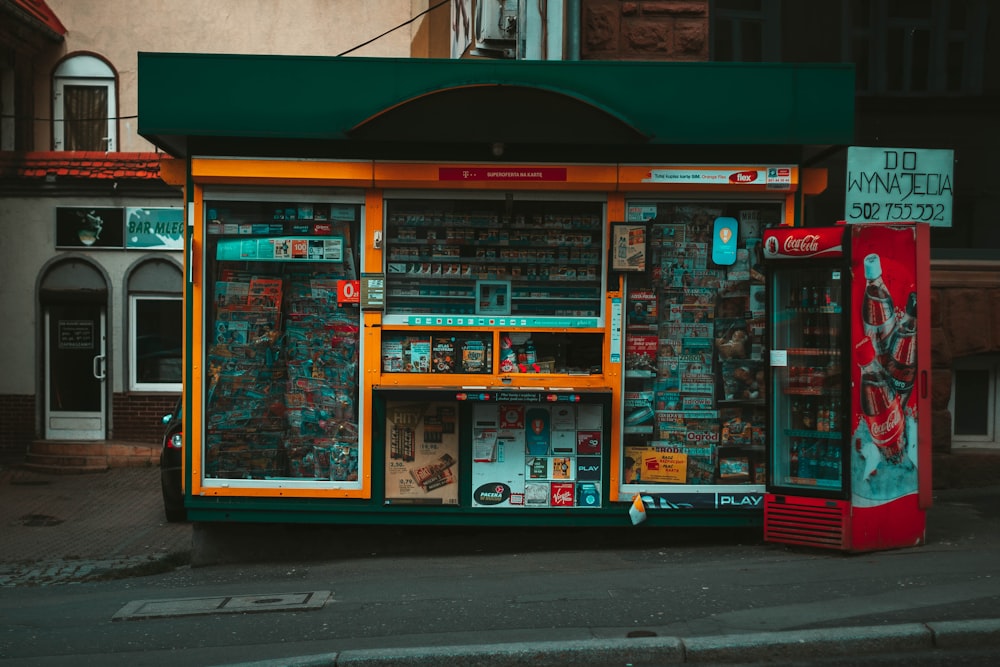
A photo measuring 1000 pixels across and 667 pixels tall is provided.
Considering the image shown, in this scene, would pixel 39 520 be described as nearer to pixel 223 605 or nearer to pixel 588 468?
pixel 223 605

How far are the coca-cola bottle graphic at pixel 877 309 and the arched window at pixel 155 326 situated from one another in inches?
452

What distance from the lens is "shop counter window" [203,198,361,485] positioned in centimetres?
805

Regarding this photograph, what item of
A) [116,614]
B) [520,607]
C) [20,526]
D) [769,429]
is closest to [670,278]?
[769,429]

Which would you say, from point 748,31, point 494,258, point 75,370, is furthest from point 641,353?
point 75,370

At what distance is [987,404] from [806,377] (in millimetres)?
3718

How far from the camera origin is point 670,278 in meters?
8.12

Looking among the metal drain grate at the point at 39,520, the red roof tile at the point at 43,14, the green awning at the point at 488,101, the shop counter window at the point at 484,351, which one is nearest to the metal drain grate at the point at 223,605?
the shop counter window at the point at 484,351

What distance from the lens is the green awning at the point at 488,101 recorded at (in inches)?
298

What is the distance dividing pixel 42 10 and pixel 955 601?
51.0ft

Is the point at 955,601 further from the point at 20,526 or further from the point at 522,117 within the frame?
the point at 20,526

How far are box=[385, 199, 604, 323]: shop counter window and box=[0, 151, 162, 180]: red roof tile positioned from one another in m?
8.97

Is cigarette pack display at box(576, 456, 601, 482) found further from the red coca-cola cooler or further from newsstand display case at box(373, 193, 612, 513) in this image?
the red coca-cola cooler

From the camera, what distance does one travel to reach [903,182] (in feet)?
33.3

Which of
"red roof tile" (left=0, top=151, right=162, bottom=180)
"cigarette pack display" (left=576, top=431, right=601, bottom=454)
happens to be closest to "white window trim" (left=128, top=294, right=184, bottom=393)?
"red roof tile" (left=0, top=151, right=162, bottom=180)
